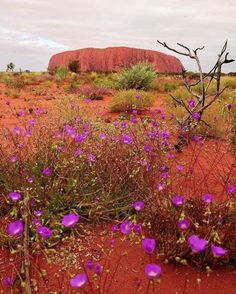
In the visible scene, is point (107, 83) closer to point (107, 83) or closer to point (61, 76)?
point (107, 83)

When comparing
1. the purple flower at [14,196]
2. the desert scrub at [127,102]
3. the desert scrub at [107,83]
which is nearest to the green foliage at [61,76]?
the desert scrub at [107,83]

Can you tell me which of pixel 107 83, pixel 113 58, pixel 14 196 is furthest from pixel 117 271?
pixel 113 58

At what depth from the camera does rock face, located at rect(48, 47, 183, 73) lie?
8600 centimetres

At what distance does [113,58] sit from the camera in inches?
3415

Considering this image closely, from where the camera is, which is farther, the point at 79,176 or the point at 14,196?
the point at 79,176

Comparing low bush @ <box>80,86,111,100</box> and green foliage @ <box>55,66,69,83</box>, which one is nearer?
low bush @ <box>80,86,111,100</box>

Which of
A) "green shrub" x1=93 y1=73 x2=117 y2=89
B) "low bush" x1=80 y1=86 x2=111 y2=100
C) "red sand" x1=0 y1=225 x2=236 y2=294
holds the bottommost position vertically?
"red sand" x1=0 y1=225 x2=236 y2=294

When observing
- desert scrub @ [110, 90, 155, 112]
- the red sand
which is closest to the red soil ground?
the red sand

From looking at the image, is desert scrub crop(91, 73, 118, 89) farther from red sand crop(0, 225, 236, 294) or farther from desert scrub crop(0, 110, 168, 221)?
red sand crop(0, 225, 236, 294)

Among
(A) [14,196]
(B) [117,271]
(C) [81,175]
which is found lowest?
(B) [117,271]

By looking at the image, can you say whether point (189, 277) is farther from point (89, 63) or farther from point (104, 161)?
point (89, 63)

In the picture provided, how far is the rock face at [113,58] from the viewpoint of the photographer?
8600 cm

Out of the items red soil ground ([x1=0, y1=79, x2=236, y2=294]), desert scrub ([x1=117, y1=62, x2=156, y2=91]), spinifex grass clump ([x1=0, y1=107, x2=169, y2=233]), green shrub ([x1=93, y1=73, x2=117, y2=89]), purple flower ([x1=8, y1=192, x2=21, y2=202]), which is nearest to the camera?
purple flower ([x1=8, y1=192, x2=21, y2=202])

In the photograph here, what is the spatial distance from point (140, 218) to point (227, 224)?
813 millimetres
